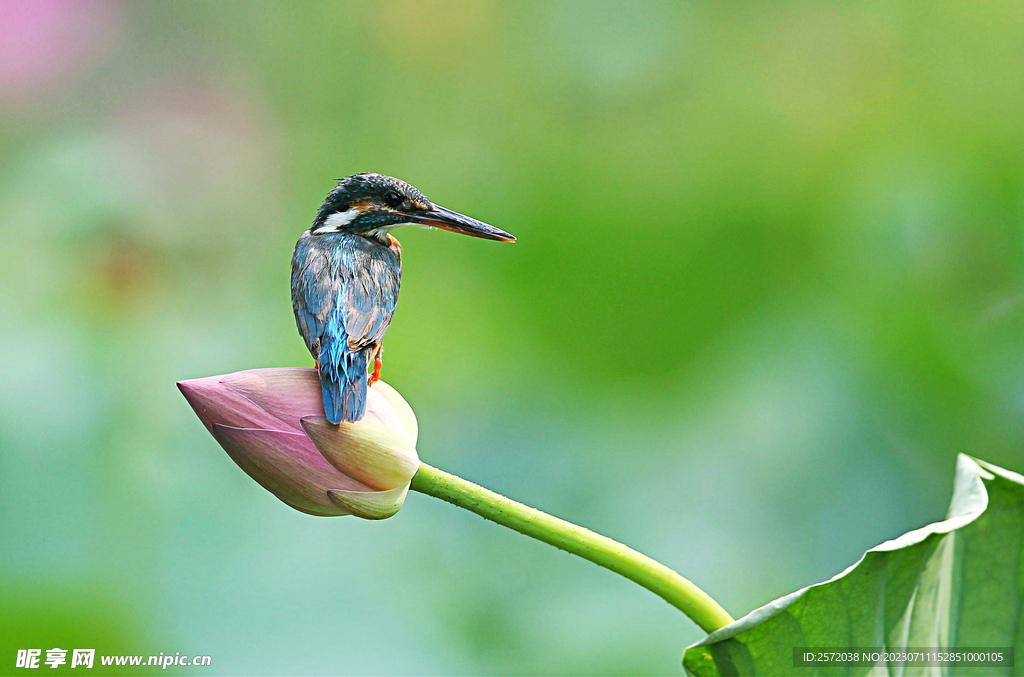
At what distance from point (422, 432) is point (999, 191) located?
51.2 inches

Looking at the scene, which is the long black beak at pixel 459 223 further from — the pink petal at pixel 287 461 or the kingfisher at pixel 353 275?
the pink petal at pixel 287 461

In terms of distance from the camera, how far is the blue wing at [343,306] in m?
0.33

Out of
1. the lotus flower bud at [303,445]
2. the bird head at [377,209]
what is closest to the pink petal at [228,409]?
the lotus flower bud at [303,445]

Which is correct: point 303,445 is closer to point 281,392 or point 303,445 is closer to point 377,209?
point 281,392

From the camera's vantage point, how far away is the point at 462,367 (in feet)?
4.92

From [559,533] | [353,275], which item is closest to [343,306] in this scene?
[353,275]

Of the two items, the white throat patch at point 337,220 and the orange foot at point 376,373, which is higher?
the white throat patch at point 337,220

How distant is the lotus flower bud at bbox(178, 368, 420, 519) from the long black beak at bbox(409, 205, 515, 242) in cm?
11

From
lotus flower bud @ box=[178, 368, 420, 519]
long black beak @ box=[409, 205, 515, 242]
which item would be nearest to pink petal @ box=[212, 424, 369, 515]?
lotus flower bud @ box=[178, 368, 420, 519]

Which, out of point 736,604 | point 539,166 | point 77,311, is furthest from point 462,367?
point 77,311

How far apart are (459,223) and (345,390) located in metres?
0.11

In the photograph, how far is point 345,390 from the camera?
33cm

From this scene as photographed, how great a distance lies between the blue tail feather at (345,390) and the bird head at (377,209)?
9 cm

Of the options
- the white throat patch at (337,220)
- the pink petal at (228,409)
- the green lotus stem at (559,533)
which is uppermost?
the white throat patch at (337,220)
